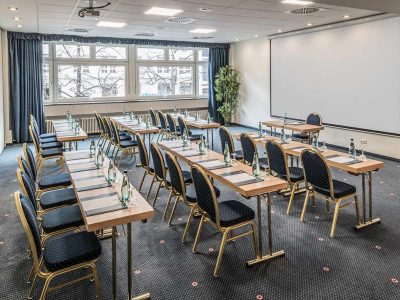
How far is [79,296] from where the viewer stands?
2809mm

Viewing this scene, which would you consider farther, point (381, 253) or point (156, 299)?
point (381, 253)

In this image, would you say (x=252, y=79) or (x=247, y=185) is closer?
(x=247, y=185)

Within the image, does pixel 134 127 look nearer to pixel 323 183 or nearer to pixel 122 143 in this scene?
pixel 122 143

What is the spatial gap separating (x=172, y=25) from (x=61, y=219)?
20.3 ft

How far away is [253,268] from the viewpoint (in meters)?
3.20

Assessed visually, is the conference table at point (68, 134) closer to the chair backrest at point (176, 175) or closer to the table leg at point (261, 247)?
the chair backrest at point (176, 175)

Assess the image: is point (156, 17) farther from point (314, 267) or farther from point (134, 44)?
point (314, 267)

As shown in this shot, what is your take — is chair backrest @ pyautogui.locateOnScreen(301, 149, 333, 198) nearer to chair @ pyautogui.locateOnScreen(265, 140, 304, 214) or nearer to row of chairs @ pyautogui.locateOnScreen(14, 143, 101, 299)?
chair @ pyautogui.locateOnScreen(265, 140, 304, 214)

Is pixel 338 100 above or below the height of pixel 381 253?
above

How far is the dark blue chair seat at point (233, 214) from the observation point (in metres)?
3.11

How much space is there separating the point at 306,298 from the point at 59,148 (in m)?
5.40

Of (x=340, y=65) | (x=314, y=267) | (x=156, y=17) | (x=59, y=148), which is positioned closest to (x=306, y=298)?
(x=314, y=267)

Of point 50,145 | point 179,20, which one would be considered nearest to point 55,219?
point 50,145

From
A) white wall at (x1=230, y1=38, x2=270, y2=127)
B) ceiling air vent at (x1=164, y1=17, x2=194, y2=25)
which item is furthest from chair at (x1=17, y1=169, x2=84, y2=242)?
white wall at (x1=230, y1=38, x2=270, y2=127)
